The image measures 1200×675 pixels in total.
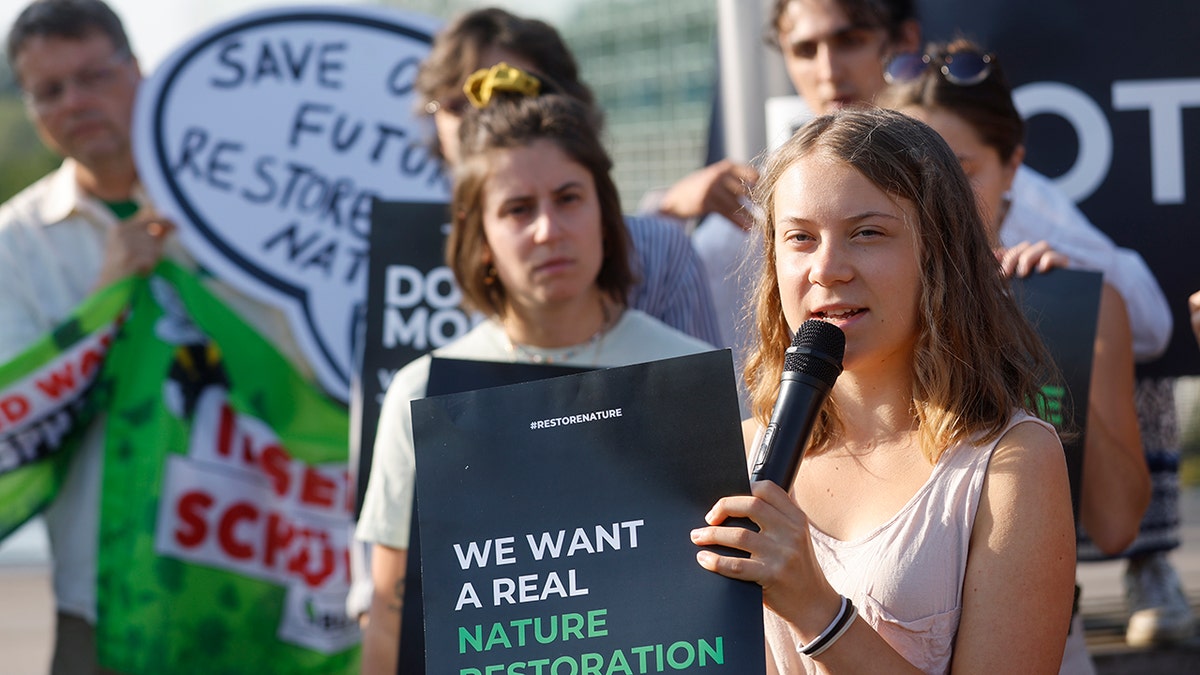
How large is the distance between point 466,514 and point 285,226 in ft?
7.97

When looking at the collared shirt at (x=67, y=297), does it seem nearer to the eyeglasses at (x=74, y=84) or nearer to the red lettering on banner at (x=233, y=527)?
the eyeglasses at (x=74, y=84)

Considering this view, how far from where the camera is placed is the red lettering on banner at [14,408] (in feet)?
11.5

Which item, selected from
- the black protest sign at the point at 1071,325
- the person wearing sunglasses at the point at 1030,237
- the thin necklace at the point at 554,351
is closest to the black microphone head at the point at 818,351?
the person wearing sunglasses at the point at 1030,237

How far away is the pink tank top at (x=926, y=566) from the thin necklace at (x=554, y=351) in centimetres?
111

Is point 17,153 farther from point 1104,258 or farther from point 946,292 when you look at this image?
point 946,292

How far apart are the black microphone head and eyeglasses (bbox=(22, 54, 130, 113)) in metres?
2.92

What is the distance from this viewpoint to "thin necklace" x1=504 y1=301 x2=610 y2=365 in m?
2.70

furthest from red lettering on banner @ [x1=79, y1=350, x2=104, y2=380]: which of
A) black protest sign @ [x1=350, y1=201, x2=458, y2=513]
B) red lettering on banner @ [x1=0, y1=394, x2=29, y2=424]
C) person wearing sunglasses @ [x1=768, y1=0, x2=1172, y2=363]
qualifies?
person wearing sunglasses @ [x1=768, y1=0, x2=1172, y2=363]

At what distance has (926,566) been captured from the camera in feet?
5.39

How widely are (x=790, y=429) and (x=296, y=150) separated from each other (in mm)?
2768

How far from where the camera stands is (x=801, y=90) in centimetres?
331

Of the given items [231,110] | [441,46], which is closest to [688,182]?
[441,46]

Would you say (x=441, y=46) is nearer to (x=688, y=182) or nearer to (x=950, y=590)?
(x=688, y=182)

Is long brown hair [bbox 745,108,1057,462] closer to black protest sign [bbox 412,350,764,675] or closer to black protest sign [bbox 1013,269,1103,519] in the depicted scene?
black protest sign [bbox 412,350,764,675]
